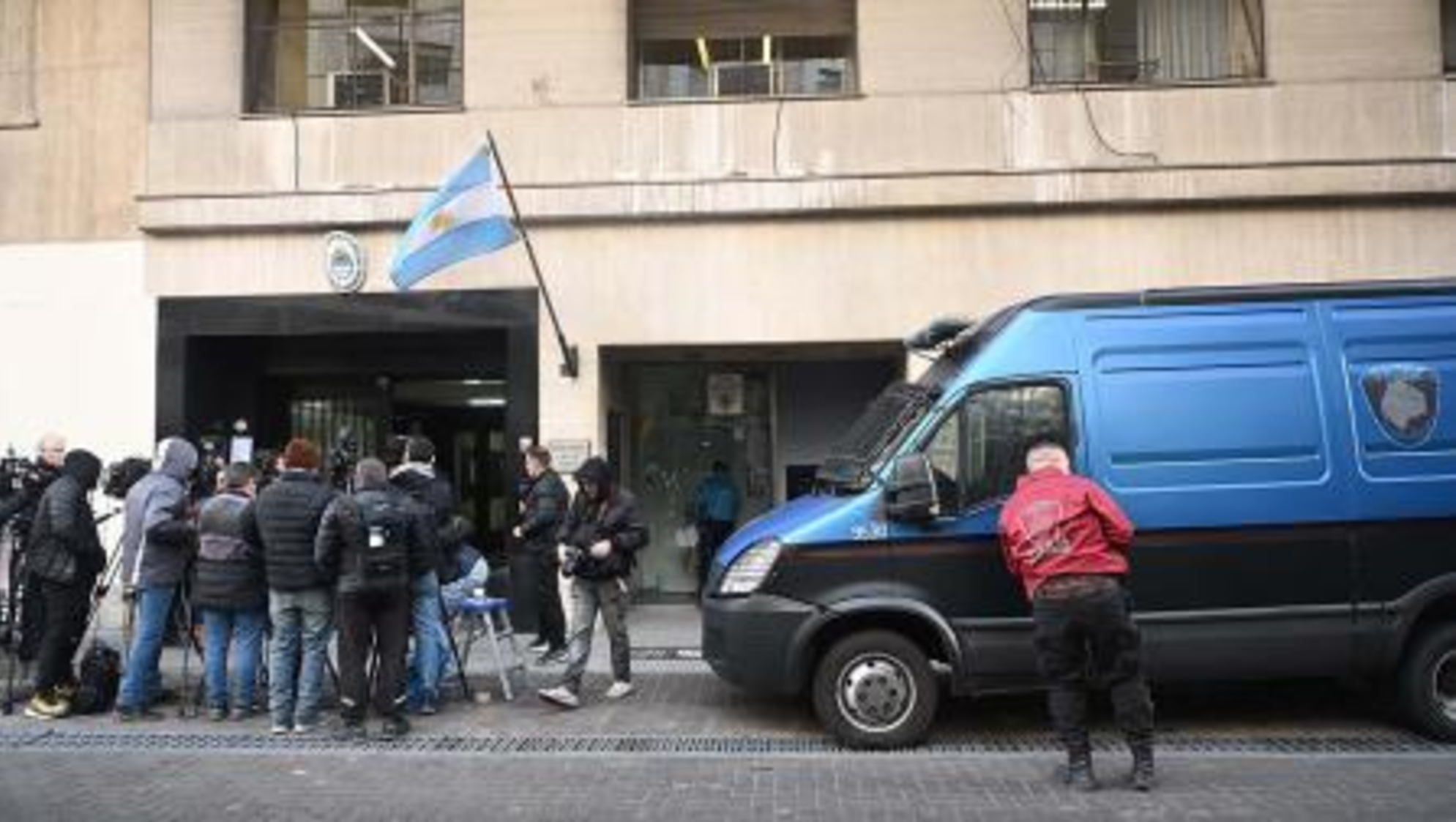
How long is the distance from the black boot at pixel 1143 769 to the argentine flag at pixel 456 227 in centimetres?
718

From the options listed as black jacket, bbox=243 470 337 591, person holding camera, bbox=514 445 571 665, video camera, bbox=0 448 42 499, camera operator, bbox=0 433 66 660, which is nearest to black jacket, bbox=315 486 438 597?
black jacket, bbox=243 470 337 591

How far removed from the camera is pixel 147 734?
377 inches

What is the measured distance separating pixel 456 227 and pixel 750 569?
4.93 metres

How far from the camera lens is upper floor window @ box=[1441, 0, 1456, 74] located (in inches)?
557

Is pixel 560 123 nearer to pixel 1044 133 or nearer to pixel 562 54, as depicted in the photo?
pixel 562 54

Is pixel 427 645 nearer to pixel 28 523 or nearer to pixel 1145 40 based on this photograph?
pixel 28 523

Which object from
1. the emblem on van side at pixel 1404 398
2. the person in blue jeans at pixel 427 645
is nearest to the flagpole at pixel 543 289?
the person in blue jeans at pixel 427 645

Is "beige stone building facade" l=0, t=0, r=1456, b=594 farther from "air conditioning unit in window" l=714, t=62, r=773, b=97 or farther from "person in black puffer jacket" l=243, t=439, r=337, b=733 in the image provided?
"person in black puffer jacket" l=243, t=439, r=337, b=733

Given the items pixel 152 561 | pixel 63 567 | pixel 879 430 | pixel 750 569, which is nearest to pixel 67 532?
pixel 63 567

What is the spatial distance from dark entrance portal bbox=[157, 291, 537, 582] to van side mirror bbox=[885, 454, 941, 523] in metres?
6.12

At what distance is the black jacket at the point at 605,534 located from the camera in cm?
1025

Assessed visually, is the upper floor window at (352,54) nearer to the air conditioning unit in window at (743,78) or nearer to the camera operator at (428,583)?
the air conditioning unit in window at (743,78)

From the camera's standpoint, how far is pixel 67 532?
9.88 metres

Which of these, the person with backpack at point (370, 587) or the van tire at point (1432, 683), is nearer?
the van tire at point (1432, 683)
